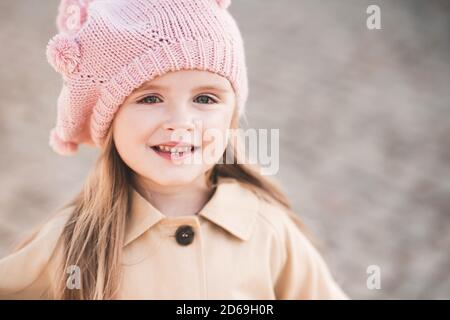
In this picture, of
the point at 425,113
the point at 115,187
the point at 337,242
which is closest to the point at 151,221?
the point at 115,187

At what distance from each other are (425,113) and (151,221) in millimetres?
2471

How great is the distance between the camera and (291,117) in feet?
12.4

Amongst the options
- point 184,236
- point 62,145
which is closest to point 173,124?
point 184,236

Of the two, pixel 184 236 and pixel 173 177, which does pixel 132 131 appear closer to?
pixel 173 177

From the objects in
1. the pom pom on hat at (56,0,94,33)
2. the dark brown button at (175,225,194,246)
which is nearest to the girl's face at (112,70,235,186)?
the dark brown button at (175,225,194,246)

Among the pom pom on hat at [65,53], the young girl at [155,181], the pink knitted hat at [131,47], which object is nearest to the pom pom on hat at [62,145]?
the young girl at [155,181]

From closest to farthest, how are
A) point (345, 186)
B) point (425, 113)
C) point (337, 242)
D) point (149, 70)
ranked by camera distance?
point (149, 70)
point (337, 242)
point (345, 186)
point (425, 113)

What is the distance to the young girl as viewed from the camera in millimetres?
1548

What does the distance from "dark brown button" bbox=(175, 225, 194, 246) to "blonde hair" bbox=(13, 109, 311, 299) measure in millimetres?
138

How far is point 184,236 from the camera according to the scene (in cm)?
166

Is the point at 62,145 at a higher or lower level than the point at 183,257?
higher

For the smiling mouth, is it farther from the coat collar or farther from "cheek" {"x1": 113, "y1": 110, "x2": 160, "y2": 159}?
the coat collar

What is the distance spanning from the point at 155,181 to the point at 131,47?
0.34 m
